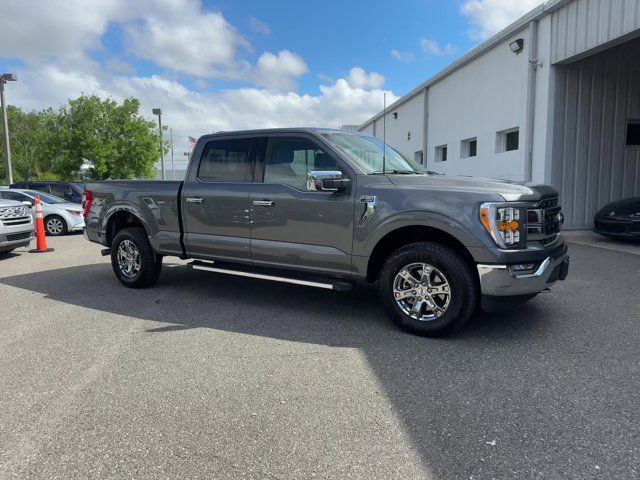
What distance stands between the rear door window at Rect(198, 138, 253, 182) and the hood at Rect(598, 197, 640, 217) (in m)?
8.46

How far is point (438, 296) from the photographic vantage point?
14.4 feet

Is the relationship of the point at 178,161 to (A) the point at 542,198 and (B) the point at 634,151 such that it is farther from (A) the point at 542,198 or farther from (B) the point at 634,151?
(A) the point at 542,198

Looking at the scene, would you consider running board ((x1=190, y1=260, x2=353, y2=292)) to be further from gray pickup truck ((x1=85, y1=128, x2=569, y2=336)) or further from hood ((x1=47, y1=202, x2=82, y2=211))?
hood ((x1=47, y1=202, x2=82, y2=211))

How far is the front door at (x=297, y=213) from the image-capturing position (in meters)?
4.78

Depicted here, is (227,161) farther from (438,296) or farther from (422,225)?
(438,296)

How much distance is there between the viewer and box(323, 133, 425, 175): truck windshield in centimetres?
495

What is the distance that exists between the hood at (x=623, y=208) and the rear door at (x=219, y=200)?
27.8 feet

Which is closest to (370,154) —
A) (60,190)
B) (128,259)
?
(128,259)

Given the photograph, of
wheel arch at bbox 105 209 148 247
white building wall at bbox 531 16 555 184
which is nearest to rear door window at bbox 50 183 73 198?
wheel arch at bbox 105 209 148 247

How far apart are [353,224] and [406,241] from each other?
0.57 m

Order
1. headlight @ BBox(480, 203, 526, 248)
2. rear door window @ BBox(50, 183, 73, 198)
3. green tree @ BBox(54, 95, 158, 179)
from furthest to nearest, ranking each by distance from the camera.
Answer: green tree @ BBox(54, 95, 158, 179) < rear door window @ BBox(50, 183, 73, 198) < headlight @ BBox(480, 203, 526, 248)

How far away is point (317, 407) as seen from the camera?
10.4 ft

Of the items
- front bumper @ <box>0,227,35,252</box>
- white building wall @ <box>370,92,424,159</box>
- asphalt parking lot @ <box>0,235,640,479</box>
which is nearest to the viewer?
asphalt parking lot @ <box>0,235,640,479</box>

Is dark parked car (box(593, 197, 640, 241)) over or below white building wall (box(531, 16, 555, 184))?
below
